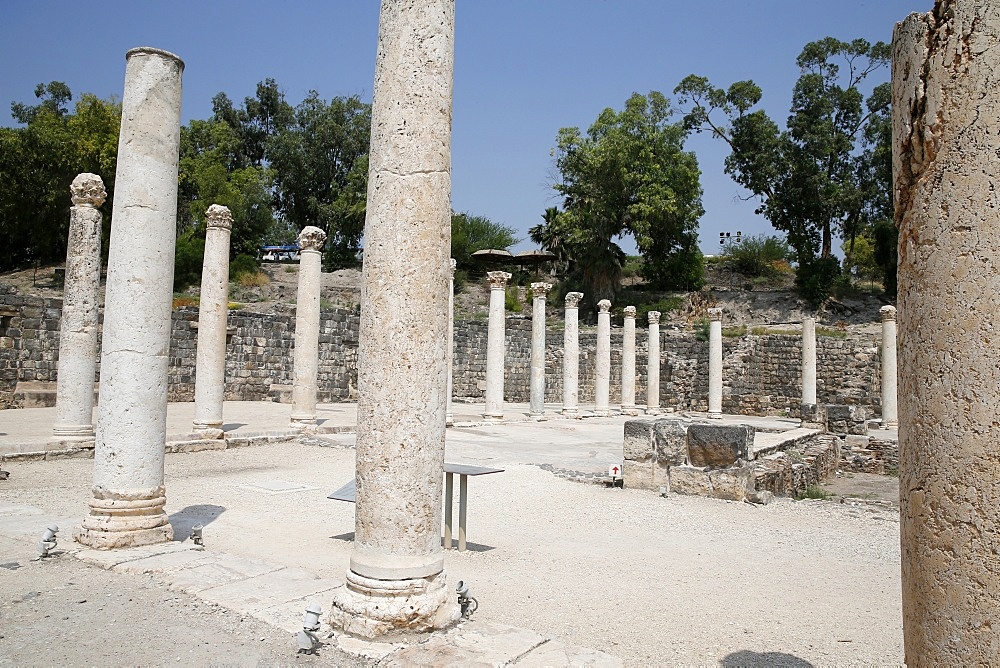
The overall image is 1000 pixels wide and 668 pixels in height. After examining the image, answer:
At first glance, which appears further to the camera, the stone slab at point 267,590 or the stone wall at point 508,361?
the stone wall at point 508,361

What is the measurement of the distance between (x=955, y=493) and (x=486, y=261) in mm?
46991

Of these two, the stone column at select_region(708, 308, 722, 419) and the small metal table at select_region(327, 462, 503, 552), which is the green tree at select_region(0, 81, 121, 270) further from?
the small metal table at select_region(327, 462, 503, 552)

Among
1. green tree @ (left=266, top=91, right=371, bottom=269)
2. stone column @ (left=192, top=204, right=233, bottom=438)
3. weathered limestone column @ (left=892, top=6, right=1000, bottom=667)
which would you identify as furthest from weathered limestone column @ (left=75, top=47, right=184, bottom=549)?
green tree @ (left=266, top=91, right=371, bottom=269)

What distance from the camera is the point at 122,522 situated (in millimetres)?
5445

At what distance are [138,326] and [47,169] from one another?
38.1m

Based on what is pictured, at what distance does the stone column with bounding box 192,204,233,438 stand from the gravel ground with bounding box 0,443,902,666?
1.98 metres

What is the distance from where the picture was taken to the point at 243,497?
833cm

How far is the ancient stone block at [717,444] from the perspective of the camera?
919cm

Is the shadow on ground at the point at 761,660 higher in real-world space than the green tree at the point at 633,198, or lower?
lower

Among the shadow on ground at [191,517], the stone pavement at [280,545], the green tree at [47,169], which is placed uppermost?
the green tree at [47,169]

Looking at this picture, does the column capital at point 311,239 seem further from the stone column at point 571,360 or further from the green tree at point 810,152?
the green tree at point 810,152

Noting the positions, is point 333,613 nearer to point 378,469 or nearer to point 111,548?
point 378,469

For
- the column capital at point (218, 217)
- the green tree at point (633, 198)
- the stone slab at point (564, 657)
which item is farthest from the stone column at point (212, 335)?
the green tree at point (633, 198)

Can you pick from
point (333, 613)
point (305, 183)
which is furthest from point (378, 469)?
point (305, 183)
